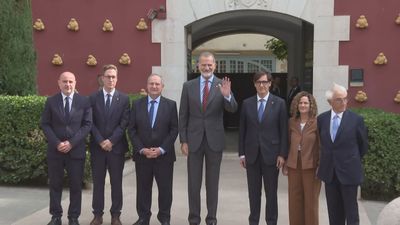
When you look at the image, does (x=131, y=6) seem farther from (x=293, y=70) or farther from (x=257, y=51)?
(x=257, y=51)

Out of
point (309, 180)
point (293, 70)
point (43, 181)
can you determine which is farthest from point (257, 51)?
point (309, 180)

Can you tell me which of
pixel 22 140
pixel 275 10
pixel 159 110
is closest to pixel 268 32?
pixel 275 10

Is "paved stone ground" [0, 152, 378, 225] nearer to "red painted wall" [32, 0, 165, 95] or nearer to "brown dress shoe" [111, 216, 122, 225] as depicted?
"brown dress shoe" [111, 216, 122, 225]

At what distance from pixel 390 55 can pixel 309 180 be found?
5766 millimetres

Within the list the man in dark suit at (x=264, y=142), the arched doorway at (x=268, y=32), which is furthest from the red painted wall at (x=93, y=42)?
the man in dark suit at (x=264, y=142)

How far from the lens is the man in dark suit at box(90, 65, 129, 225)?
6.05 metres

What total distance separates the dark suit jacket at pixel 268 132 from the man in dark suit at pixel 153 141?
34.2 inches

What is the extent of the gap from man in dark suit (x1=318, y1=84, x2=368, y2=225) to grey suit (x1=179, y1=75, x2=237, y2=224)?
3.60 ft

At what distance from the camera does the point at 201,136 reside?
19.4 ft

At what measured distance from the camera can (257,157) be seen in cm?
573

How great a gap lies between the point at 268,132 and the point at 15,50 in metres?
4.80

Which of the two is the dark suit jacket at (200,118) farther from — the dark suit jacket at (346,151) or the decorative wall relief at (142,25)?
the decorative wall relief at (142,25)

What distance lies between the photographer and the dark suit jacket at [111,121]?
6.04 metres

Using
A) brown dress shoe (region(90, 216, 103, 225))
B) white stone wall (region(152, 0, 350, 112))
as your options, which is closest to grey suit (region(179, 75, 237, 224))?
brown dress shoe (region(90, 216, 103, 225))
